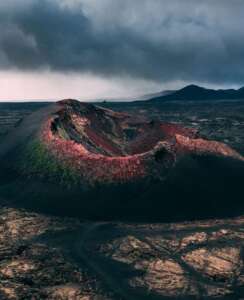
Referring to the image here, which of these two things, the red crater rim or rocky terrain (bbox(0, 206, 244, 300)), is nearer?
rocky terrain (bbox(0, 206, 244, 300))

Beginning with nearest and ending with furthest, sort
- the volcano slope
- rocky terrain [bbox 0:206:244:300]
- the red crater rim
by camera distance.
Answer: rocky terrain [bbox 0:206:244:300] < the volcano slope < the red crater rim

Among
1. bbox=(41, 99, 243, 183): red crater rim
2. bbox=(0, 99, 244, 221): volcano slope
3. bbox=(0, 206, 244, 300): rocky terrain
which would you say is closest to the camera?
bbox=(0, 206, 244, 300): rocky terrain

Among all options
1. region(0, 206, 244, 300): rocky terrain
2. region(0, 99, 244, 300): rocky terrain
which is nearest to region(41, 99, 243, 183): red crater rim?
region(0, 99, 244, 300): rocky terrain

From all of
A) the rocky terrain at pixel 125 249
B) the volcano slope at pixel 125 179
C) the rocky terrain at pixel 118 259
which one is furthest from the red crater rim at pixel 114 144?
the rocky terrain at pixel 118 259

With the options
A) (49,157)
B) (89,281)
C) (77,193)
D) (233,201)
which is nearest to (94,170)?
(77,193)

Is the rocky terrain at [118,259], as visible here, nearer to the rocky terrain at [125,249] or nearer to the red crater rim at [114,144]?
the rocky terrain at [125,249]

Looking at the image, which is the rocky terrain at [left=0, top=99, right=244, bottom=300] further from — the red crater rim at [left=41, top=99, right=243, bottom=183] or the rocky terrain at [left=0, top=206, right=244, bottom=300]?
the red crater rim at [left=41, top=99, right=243, bottom=183]

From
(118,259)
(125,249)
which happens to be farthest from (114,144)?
(118,259)

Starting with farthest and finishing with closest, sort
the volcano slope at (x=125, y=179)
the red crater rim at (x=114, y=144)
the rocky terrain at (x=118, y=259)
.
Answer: the red crater rim at (x=114, y=144), the volcano slope at (x=125, y=179), the rocky terrain at (x=118, y=259)

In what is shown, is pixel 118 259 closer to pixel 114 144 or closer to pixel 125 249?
pixel 125 249
